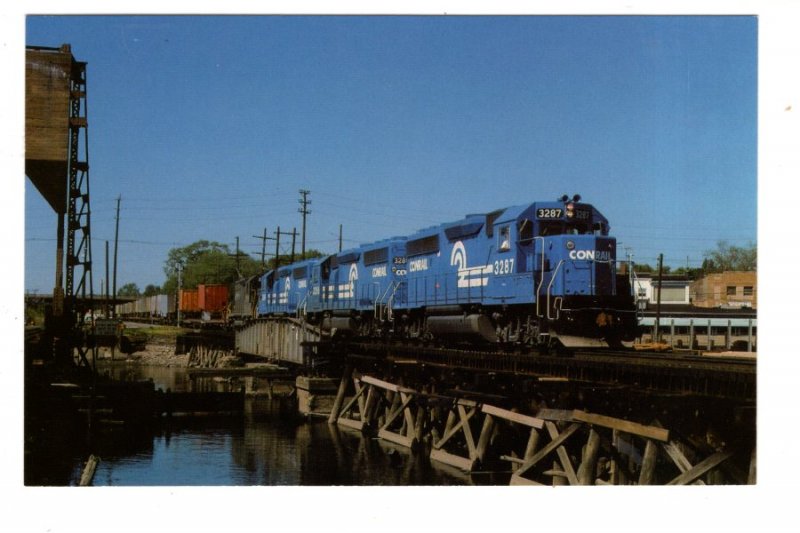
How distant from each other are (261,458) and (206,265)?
2975 inches

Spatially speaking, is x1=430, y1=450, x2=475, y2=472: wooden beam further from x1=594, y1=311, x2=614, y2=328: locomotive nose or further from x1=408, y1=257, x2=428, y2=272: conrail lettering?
x1=408, y1=257, x2=428, y2=272: conrail lettering

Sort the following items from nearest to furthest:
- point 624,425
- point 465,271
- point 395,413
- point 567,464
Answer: point 624,425 → point 567,464 → point 465,271 → point 395,413

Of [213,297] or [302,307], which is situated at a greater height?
[302,307]

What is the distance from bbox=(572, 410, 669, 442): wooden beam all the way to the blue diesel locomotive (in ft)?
13.3

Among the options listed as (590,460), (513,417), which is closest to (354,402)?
(513,417)

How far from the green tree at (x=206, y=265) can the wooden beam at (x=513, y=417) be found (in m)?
63.5

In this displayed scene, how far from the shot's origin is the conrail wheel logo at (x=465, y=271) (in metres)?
20.2

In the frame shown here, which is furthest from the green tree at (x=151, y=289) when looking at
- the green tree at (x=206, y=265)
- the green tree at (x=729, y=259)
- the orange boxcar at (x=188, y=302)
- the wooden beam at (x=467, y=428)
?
the wooden beam at (x=467, y=428)

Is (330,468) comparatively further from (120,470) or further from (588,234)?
(588,234)

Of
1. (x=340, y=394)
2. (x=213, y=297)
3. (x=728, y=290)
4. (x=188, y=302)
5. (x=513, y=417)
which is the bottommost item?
(x=340, y=394)

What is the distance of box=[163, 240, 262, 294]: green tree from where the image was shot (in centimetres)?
9201

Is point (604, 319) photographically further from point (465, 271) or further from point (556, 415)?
point (465, 271)

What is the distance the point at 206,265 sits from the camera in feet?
310

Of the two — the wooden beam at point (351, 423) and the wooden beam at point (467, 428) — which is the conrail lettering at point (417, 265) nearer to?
the wooden beam at point (351, 423)
